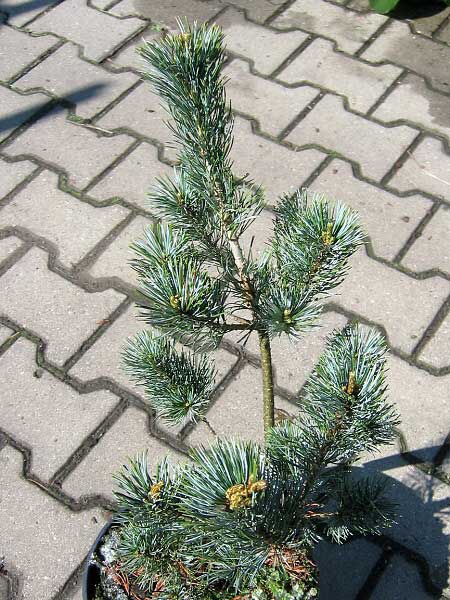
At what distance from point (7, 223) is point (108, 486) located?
4.18 feet

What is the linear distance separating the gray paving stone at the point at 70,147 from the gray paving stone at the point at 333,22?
3.88 ft

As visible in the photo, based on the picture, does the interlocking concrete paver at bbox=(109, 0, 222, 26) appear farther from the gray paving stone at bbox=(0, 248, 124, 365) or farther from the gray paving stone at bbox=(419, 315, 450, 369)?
the gray paving stone at bbox=(419, 315, 450, 369)

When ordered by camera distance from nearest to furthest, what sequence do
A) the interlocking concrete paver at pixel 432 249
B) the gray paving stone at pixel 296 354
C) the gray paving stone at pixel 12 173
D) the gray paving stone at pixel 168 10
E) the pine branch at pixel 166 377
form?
the pine branch at pixel 166 377 < the gray paving stone at pixel 296 354 < the interlocking concrete paver at pixel 432 249 < the gray paving stone at pixel 12 173 < the gray paving stone at pixel 168 10

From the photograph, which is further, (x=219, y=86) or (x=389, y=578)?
(x=389, y=578)

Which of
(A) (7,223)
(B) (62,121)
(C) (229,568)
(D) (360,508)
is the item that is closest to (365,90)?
(B) (62,121)

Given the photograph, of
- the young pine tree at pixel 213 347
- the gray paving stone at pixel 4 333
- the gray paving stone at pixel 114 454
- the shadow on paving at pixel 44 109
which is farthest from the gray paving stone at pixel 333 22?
the young pine tree at pixel 213 347

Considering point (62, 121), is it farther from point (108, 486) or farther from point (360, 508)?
point (360, 508)

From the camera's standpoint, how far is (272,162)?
3.46 meters

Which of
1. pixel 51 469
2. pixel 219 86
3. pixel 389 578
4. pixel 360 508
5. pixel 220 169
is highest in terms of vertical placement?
pixel 219 86

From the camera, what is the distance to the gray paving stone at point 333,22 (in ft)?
13.3

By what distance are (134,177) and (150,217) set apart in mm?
251

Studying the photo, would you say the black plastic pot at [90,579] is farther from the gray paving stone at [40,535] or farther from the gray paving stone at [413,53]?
the gray paving stone at [413,53]

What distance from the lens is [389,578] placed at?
2332 millimetres

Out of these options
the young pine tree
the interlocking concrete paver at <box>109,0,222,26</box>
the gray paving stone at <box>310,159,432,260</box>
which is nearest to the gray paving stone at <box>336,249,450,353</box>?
the gray paving stone at <box>310,159,432,260</box>
